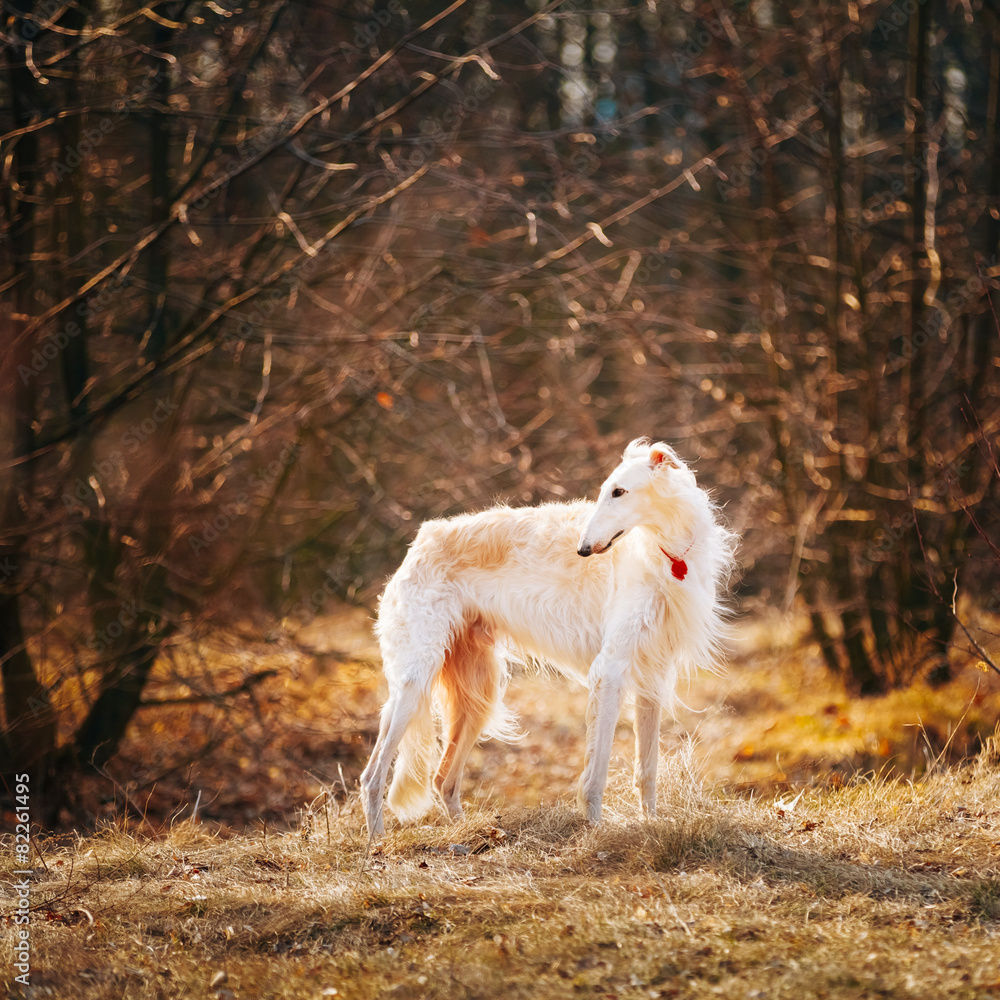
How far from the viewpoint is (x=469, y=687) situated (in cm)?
522

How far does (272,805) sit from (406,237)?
5.77 metres

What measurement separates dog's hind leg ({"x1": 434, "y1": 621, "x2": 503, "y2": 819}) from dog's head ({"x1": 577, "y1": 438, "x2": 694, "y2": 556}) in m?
1.14

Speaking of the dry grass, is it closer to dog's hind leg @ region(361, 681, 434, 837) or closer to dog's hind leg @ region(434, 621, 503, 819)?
dog's hind leg @ region(361, 681, 434, 837)

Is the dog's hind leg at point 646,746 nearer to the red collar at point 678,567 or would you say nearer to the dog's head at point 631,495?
the red collar at point 678,567

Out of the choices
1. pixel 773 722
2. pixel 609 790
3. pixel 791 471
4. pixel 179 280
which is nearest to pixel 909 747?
pixel 773 722

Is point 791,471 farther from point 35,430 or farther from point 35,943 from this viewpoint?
point 35,943

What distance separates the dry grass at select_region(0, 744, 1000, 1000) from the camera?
9.60 ft

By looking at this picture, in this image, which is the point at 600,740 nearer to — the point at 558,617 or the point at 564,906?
the point at 558,617

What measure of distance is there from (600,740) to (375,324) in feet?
16.4

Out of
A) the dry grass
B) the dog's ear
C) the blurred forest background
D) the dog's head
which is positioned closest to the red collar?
the dog's head

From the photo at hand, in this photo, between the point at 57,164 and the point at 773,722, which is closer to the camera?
the point at 57,164

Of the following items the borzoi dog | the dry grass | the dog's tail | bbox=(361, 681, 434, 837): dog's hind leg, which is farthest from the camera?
the dog's tail

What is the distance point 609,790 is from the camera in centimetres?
515

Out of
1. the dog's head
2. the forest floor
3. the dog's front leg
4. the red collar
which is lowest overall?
the forest floor
